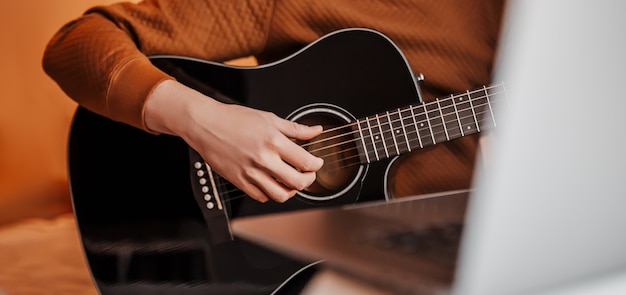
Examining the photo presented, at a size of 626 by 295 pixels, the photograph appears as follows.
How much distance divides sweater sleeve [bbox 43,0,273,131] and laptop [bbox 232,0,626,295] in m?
0.74

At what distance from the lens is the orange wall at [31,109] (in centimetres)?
141

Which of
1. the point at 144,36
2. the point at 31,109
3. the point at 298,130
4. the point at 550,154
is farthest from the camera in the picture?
the point at 31,109

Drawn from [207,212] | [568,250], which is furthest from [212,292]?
[568,250]

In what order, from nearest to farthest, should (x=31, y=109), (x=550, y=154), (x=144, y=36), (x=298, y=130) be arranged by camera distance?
1. (x=550, y=154)
2. (x=298, y=130)
3. (x=144, y=36)
4. (x=31, y=109)

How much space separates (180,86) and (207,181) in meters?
0.12

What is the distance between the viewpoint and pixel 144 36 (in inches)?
37.4

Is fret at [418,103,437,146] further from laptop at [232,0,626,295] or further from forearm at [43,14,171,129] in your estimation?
laptop at [232,0,626,295]

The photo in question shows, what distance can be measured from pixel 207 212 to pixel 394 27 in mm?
349

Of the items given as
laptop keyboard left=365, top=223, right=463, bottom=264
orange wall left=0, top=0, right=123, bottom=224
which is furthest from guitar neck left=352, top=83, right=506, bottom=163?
orange wall left=0, top=0, right=123, bottom=224

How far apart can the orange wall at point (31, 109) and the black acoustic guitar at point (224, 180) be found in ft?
1.70

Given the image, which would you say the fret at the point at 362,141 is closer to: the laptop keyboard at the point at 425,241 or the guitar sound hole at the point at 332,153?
the guitar sound hole at the point at 332,153

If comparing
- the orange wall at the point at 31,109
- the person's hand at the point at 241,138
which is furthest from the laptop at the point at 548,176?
the orange wall at the point at 31,109

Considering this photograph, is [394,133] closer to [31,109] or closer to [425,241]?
[425,241]

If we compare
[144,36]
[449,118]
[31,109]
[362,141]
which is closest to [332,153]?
[362,141]
